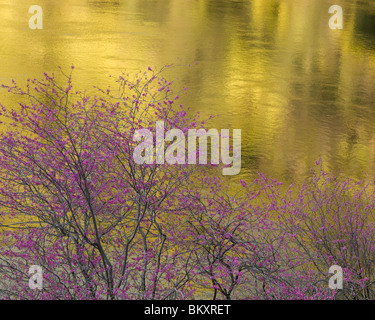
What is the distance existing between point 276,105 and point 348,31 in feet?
28.0

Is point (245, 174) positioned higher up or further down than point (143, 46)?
further down

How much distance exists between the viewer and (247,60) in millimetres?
16312

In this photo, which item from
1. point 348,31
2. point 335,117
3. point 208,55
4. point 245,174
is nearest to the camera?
point 245,174

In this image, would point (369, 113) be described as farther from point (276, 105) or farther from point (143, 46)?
point (143, 46)

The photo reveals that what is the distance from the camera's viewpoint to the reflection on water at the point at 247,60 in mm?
11367

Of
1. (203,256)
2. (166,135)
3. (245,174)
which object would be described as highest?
(166,135)

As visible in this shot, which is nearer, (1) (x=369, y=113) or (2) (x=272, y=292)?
(2) (x=272, y=292)

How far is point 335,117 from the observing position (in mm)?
12672

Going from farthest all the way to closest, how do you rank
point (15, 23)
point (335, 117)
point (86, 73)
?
point (15, 23)
point (86, 73)
point (335, 117)

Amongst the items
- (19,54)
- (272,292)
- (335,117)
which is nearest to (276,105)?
(335,117)

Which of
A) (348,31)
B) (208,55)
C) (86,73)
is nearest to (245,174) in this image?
(86,73)

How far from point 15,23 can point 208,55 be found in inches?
232

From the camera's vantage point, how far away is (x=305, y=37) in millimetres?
19406

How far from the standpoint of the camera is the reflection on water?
1137 centimetres
